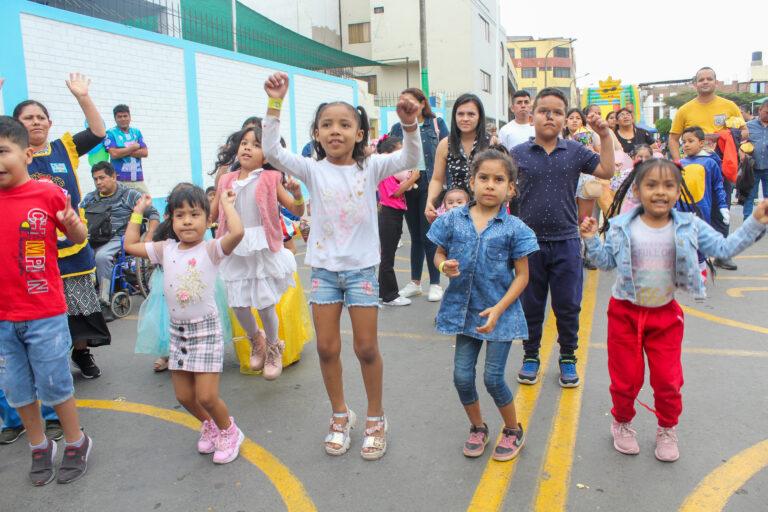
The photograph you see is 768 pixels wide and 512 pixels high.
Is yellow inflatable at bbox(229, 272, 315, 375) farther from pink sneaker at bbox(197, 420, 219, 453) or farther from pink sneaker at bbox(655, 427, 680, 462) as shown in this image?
pink sneaker at bbox(655, 427, 680, 462)

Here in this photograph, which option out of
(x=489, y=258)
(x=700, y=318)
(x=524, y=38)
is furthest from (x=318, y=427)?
(x=524, y=38)

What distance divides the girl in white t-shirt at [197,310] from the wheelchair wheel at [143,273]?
11.1 feet

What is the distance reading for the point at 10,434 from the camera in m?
3.56

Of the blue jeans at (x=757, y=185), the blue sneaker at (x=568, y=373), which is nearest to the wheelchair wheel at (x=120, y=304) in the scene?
the blue sneaker at (x=568, y=373)

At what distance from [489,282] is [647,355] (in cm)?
89

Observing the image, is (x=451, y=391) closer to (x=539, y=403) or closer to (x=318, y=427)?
(x=539, y=403)

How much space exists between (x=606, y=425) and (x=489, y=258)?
1276 mm

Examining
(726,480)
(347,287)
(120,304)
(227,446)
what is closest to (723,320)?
(726,480)

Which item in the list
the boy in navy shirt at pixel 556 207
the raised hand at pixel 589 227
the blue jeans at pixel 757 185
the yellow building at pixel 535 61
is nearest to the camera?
the raised hand at pixel 589 227

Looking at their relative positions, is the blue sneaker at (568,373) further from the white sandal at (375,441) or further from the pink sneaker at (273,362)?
the pink sneaker at (273,362)

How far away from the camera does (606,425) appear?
3.48 meters

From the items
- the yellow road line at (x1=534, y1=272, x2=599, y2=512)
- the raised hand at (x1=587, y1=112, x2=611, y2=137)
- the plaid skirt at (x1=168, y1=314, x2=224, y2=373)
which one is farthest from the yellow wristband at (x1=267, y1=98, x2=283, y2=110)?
the yellow road line at (x1=534, y1=272, x2=599, y2=512)

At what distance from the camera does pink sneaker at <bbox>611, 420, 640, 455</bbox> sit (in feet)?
10.3

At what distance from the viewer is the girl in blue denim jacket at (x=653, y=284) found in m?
3.02
